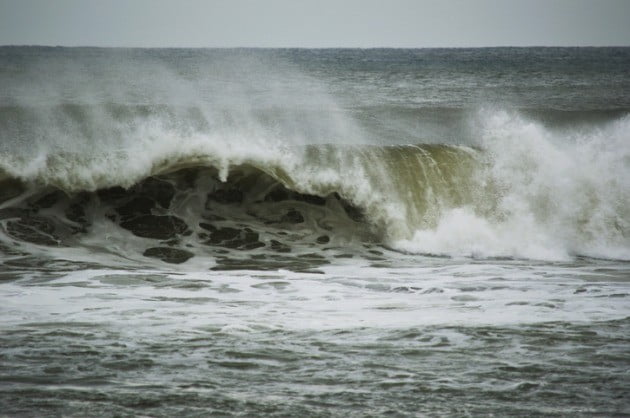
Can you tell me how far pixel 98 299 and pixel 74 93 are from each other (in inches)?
859

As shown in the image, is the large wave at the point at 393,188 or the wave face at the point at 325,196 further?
the large wave at the point at 393,188

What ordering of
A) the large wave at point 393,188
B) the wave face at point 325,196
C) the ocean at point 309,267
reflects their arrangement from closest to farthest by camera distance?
the ocean at point 309,267 → the wave face at point 325,196 → the large wave at point 393,188

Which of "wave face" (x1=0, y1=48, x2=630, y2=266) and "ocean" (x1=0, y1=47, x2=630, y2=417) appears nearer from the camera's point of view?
"ocean" (x1=0, y1=47, x2=630, y2=417)

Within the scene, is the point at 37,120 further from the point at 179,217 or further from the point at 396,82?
the point at 396,82

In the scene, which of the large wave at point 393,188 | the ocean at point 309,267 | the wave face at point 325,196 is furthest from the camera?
the large wave at point 393,188

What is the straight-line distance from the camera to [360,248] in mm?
12195

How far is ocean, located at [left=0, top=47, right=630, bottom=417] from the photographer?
5.39m

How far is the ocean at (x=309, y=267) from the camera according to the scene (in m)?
5.39

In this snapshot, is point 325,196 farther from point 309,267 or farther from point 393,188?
point 309,267

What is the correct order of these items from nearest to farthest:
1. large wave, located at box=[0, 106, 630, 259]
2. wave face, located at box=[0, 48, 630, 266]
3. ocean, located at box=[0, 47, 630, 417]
A: 1. ocean, located at box=[0, 47, 630, 417]
2. wave face, located at box=[0, 48, 630, 266]
3. large wave, located at box=[0, 106, 630, 259]

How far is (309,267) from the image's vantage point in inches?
417

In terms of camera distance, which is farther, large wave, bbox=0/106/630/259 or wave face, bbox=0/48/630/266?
large wave, bbox=0/106/630/259

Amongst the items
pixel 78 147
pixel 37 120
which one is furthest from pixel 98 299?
pixel 37 120

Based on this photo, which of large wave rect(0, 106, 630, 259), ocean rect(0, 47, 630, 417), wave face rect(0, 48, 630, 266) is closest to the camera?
ocean rect(0, 47, 630, 417)
